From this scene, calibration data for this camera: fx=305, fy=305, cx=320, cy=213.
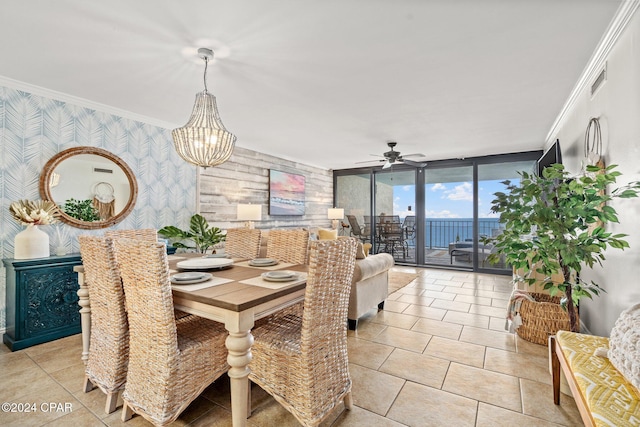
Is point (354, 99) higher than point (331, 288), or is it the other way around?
point (354, 99)

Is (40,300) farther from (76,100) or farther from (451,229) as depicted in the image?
(451,229)

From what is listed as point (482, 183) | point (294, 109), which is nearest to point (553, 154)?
point (482, 183)

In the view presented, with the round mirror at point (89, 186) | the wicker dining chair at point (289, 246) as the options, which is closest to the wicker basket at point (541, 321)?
the wicker dining chair at point (289, 246)

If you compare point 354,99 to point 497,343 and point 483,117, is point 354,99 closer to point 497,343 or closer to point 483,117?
point 483,117

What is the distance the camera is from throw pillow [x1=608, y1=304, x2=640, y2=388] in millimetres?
1163

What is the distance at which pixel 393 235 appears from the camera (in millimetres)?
7254

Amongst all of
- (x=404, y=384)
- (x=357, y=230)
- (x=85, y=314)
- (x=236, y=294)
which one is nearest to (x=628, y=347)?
(x=404, y=384)

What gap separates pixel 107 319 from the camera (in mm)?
1854

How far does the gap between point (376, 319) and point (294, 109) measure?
2565mm

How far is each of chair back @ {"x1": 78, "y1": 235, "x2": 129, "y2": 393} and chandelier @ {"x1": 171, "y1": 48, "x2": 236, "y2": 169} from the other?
961 millimetres

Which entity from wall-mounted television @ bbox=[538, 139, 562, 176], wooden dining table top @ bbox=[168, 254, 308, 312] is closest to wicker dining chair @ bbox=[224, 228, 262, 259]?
wooden dining table top @ bbox=[168, 254, 308, 312]

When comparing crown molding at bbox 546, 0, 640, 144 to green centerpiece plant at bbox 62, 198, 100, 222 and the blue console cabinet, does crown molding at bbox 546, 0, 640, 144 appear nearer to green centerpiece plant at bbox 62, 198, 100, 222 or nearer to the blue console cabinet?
the blue console cabinet

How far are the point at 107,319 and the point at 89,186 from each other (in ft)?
7.17

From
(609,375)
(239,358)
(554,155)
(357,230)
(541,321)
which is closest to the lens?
(609,375)
